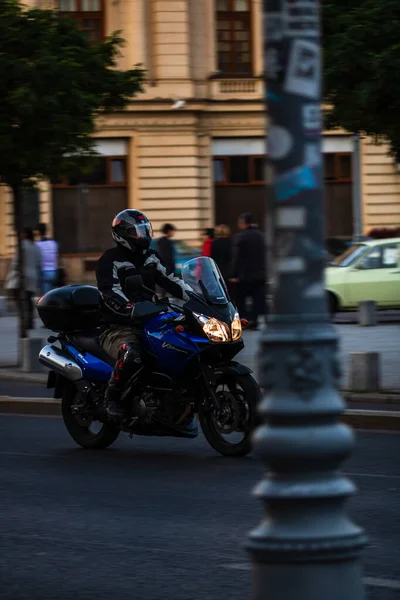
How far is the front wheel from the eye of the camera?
31.6 ft

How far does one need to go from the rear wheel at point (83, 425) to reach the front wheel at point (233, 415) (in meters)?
1.03

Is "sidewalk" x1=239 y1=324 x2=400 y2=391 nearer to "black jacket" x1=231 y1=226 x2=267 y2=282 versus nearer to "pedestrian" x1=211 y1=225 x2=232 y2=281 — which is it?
"black jacket" x1=231 y1=226 x2=267 y2=282

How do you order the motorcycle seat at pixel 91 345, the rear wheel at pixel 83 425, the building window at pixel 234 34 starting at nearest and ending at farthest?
the motorcycle seat at pixel 91 345 < the rear wheel at pixel 83 425 < the building window at pixel 234 34

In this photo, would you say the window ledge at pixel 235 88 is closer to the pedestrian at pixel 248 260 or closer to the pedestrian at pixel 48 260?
the pedestrian at pixel 48 260

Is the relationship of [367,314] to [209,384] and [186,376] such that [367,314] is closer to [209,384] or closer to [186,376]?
[186,376]

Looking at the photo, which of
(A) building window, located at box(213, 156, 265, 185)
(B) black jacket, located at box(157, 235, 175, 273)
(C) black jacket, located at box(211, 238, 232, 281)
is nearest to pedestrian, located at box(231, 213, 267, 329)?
(C) black jacket, located at box(211, 238, 232, 281)

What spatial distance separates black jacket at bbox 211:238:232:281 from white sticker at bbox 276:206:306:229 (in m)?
18.1

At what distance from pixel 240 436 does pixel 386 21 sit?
4.97m

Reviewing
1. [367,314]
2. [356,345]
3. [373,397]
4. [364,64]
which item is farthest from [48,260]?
[373,397]

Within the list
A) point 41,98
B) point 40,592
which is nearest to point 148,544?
point 40,592

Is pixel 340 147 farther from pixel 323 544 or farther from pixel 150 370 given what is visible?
pixel 323 544

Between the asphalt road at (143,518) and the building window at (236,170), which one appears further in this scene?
the building window at (236,170)

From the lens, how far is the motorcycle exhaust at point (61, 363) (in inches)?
422


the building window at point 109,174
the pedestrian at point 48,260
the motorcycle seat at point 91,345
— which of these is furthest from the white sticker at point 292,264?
the building window at point 109,174
